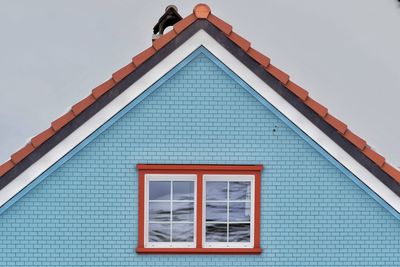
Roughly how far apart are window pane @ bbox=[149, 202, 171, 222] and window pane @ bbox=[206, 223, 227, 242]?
559 millimetres

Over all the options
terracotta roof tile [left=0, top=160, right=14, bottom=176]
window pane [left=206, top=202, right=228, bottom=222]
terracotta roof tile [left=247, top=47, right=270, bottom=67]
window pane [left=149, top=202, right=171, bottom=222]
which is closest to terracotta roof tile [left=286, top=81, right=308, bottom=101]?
terracotta roof tile [left=247, top=47, right=270, bottom=67]

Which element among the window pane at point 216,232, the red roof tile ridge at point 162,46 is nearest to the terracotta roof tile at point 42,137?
the red roof tile ridge at point 162,46

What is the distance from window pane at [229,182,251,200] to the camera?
21.4 ft

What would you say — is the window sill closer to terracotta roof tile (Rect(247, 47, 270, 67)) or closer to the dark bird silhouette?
terracotta roof tile (Rect(247, 47, 270, 67))

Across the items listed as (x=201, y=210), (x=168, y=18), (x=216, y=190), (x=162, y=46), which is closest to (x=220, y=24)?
(x=162, y=46)

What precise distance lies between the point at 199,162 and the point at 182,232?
38.2 inches

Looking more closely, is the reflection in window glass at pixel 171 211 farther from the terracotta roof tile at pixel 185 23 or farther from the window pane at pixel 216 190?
the terracotta roof tile at pixel 185 23

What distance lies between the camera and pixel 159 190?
6496mm

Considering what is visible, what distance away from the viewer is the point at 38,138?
599 centimetres

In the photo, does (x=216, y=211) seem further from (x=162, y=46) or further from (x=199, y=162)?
(x=162, y=46)

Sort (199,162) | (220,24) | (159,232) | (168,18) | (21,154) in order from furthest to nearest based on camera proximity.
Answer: (168,18) < (159,232) < (199,162) < (220,24) < (21,154)

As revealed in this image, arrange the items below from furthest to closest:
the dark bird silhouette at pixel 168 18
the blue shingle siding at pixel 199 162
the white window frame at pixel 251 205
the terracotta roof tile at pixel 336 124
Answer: the dark bird silhouette at pixel 168 18 → the white window frame at pixel 251 205 → the blue shingle siding at pixel 199 162 → the terracotta roof tile at pixel 336 124

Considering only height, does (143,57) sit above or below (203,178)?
above

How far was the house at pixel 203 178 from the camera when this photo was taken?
616 centimetres
